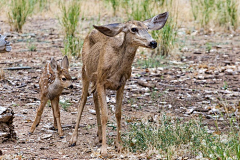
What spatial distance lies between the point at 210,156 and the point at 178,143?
735mm

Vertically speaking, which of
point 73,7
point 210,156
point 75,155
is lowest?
point 75,155

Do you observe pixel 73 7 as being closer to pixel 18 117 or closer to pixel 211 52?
pixel 211 52

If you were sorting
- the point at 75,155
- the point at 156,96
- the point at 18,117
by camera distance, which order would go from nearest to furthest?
the point at 75,155 < the point at 18,117 < the point at 156,96

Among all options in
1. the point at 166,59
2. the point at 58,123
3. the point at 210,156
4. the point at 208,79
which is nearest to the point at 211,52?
the point at 166,59

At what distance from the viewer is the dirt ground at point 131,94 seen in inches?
228

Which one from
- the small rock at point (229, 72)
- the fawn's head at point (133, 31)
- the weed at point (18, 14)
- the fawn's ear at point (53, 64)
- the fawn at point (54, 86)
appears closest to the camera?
the fawn's head at point (133, 31)

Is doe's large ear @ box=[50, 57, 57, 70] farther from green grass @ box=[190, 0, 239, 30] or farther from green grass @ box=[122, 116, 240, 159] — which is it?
green grass @ box=[190, 0, 239, 30]

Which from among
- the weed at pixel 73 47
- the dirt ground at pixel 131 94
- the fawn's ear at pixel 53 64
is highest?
the fawn's ear at pixel 53 64

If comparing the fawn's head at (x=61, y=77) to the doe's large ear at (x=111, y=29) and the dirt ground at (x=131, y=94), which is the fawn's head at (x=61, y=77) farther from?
the doe's large ear at (x=111, y=29)

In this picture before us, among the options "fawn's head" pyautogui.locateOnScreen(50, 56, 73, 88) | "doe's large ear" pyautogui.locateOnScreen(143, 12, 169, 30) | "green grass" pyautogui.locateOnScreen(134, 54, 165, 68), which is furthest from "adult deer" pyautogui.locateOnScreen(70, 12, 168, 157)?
"green grass" pyautogui.locateOnScreen(134, 54, 165, 68)

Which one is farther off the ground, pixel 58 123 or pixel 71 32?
pixel 71 32

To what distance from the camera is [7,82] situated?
8.47 meters

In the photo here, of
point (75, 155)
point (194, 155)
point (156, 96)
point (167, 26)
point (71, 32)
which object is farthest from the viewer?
point (71, 32)

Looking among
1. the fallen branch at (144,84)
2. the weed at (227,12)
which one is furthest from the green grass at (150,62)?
the weed at (227,12)
